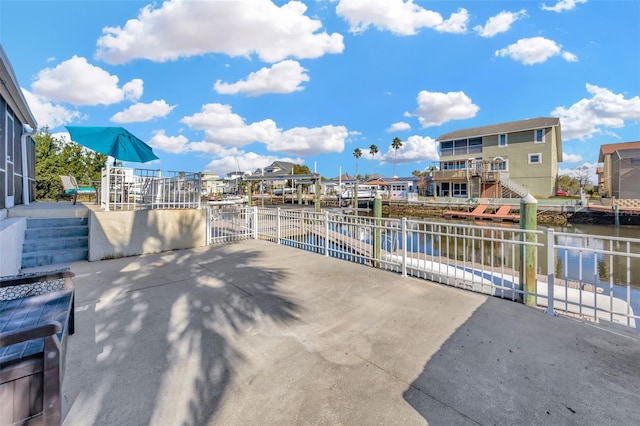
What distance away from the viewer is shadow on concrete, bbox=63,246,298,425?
2.03 m

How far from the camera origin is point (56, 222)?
22.0 ft

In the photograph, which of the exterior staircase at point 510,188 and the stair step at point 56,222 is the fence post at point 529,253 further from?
the exterior staircase at point 510,188

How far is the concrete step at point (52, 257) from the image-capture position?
18.8 feet

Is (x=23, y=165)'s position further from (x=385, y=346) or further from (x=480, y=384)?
(x=480, y=384)

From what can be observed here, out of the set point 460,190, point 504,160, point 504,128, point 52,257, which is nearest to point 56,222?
point 52,257

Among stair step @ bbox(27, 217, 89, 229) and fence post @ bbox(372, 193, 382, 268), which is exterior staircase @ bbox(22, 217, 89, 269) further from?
fence post @ bbox(372, 193, 382, 268)

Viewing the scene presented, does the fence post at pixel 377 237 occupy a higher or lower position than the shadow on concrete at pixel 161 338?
higher

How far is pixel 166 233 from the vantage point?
737 cm

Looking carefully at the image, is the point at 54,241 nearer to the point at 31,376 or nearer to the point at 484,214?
the point at 31,376

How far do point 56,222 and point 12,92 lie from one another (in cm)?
323

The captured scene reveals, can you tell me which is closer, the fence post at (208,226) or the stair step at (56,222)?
the stair step at (56,222)

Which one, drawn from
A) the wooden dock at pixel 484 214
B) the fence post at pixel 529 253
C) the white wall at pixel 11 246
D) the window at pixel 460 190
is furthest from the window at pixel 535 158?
the white wall at pixel 11 246

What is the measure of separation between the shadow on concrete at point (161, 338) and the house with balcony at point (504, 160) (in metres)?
29.6

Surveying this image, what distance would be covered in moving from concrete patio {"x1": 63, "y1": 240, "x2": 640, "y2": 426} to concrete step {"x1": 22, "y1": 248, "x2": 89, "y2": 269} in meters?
2.58
